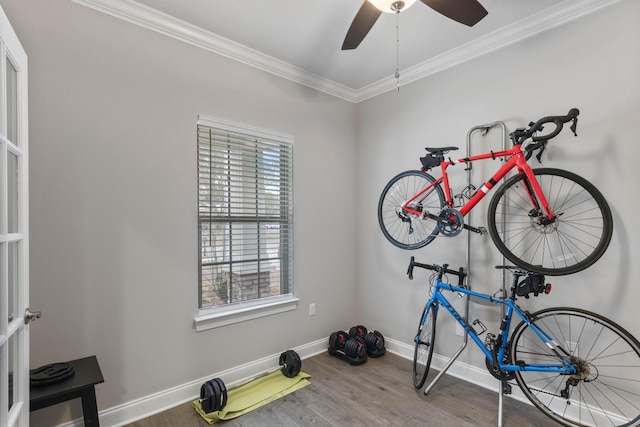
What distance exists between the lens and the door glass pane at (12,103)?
131 cm

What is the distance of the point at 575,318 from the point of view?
2.14m

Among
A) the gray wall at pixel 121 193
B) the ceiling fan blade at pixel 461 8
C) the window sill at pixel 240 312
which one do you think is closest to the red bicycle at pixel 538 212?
the ceiling fan blade at pixel 461 8

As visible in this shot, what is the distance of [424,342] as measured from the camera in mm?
2564

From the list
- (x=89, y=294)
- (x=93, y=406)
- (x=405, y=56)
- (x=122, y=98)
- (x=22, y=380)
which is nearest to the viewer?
(x=22, y=380)

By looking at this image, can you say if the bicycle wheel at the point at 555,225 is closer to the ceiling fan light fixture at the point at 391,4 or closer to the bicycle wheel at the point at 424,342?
the bicycle wheel at the point at 424,342

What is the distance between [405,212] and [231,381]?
1.98 metres

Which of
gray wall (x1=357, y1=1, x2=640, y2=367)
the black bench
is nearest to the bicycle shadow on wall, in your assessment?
gray wall (x1=357, y1=1, x2=640, y2=367)

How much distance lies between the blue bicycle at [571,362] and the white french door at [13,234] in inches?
99.9

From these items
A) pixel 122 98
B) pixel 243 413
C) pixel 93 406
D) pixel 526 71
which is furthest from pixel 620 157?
pixel 93 406

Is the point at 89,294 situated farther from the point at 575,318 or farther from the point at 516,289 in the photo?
the point at 575,318

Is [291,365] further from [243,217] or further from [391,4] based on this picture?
[391,4]

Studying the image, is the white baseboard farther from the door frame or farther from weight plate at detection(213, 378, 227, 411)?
the door frame

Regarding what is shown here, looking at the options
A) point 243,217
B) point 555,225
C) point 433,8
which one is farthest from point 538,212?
point 243,217

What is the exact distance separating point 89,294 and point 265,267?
51.1 inches
